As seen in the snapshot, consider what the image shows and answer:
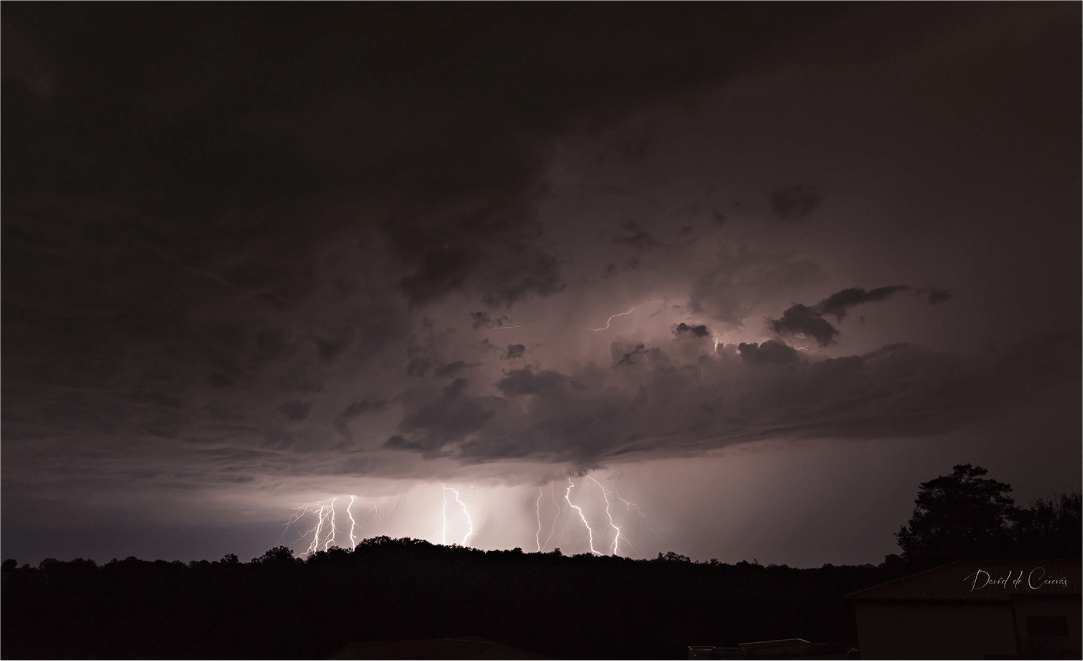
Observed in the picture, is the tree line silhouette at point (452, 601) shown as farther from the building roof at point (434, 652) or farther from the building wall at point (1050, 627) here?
the building roof at point (434, 652)

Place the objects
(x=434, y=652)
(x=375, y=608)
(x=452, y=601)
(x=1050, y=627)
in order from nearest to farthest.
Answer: (x=434, y=652) < (x=1050, y=627) < (x=375, y=608) < (x=452, y=601)

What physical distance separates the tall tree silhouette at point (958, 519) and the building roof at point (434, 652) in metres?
40.3

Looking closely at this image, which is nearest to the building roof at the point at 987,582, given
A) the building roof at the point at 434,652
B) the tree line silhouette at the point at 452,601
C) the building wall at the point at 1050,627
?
the building wall at the point at 1050,627

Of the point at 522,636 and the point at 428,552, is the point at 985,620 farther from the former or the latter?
the point at 428,552

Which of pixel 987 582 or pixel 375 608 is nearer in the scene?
pixel 987 582

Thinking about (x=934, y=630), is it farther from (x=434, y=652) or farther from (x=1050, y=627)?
(x=434, y=652)

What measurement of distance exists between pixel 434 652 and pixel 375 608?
23.0 m

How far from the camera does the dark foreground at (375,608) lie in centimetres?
3250

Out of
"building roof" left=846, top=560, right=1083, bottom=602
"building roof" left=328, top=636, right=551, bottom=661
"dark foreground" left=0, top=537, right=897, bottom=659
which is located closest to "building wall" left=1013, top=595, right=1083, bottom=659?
"building roof" left=846, top=560, right=1083, bottom=602

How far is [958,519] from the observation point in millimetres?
48844

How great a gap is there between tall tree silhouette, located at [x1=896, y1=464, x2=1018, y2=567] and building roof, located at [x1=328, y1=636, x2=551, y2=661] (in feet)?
132

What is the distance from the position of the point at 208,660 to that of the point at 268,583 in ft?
30.6

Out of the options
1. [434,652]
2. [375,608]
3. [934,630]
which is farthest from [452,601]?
[934,630]

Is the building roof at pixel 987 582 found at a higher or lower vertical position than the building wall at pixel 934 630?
higher
